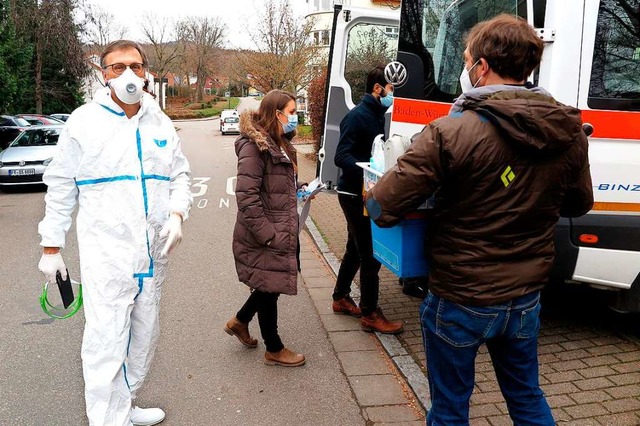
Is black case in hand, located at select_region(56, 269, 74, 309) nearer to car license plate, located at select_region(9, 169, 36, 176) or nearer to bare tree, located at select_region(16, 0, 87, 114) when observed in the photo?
car license plate, located at select_region(9, 169, 36, 176)

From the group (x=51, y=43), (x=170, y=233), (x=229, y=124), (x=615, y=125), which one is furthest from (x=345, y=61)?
(x=229, y=124)

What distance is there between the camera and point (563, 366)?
3674 mm

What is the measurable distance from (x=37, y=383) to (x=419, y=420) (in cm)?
245

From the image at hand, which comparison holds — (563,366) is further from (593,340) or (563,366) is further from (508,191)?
(508,191)

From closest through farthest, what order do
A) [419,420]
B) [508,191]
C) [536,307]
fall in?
[508,191]
[536,307]
[419,420]

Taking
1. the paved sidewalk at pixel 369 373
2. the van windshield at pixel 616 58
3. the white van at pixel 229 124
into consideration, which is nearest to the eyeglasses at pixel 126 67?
the paved sidewalk at pixel 369 373

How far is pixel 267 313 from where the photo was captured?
3619 mm

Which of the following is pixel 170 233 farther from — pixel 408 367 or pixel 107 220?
pixel 408 367

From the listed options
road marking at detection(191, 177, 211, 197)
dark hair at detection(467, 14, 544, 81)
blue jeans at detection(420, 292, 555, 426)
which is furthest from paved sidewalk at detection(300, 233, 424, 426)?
road marking at detection(191, 177, 211, 197)

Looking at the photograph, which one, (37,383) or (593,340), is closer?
(37,383)

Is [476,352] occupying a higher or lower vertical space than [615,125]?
lower

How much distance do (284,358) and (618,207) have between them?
2.40 m

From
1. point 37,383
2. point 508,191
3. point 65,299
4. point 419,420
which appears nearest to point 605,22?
point 508,191

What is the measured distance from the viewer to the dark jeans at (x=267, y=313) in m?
3.59
